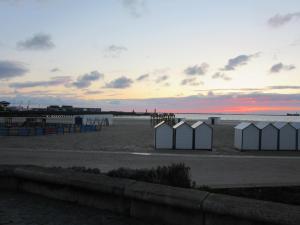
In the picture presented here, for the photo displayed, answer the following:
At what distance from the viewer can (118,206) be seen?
560 cm

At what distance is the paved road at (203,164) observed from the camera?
34.1 feet

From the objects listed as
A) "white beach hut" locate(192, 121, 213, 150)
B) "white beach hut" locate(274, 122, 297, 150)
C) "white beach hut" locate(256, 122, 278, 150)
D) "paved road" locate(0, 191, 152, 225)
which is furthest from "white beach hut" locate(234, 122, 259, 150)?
"paved road" locate(0, 191, 152, 225)

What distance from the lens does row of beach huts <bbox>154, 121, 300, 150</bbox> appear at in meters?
18.9

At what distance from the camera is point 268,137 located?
19.5 meters

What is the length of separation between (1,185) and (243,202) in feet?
12.9

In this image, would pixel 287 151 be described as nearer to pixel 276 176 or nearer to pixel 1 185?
pixel 276 176

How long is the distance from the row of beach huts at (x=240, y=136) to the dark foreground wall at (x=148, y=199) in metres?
12.4

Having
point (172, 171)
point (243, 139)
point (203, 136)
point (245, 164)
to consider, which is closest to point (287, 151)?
point (243, 139)

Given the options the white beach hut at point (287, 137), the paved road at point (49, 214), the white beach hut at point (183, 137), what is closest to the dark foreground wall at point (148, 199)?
the paved road at point (49, 214)

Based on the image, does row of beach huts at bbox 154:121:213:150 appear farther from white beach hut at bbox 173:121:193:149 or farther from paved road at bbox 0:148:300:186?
paved road at bbox 0:148:300:186

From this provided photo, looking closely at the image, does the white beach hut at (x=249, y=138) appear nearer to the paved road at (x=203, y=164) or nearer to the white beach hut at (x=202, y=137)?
the white beach hut at (x=202, y=137)

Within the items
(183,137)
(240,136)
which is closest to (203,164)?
(183,137)

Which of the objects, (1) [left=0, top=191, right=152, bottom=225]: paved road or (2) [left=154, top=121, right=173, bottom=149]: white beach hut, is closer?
(1) [left=0, top=191, right=152, bottom=225]: paved road

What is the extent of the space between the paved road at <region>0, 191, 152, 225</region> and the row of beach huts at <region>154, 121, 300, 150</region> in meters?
12.7
